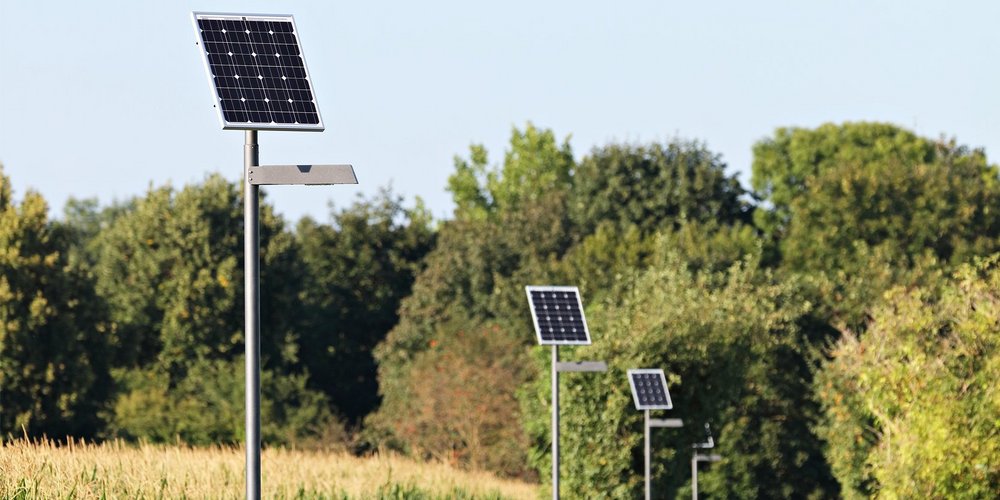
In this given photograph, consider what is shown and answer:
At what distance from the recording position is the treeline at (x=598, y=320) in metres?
37.8

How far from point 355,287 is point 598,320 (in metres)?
31.2

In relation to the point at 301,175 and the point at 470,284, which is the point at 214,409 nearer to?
the point at 470,284

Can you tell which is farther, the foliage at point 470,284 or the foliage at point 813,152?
the foliage at point 813,152

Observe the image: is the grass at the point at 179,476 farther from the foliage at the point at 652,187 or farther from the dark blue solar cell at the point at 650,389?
the foliage at the point at 652,187

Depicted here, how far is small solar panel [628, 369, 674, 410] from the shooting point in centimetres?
3325

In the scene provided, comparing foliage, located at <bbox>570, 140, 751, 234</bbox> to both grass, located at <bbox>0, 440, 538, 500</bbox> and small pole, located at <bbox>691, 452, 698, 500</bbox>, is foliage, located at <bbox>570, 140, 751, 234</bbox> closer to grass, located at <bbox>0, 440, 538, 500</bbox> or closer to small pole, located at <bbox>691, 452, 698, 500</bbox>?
small pole, located at <bbox>691, 452, 698, 500</bbox>

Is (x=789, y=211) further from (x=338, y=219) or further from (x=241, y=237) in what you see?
(x=241, y=237)

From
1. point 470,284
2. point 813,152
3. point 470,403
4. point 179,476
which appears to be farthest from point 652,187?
point 179,476

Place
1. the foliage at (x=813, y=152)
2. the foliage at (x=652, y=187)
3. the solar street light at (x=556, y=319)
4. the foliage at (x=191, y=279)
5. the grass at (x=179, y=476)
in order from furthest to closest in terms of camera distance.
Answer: the foliage at (x=813, y=152)
the foliage at (x=652, y=187)
the foliage at (x=191, y=279)
the solar street light at (x=556, y=319)
the grass at (x=179, y=476)

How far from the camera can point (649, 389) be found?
33906 mm

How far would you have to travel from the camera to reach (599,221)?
69812 mm

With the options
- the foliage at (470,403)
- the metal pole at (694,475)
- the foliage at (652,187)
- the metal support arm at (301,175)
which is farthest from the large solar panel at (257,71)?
the foliage at (652,187)

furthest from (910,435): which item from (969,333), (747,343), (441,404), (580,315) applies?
(441,404)

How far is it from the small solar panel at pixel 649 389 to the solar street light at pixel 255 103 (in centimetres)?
1934
